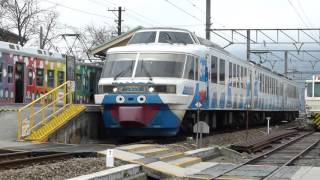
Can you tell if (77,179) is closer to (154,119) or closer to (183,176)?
(183,176)

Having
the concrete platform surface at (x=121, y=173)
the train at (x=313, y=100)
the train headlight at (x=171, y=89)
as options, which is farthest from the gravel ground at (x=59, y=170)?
the train at (x=313, y=100)

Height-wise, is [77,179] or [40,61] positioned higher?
[40,61]

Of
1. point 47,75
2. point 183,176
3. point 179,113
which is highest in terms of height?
point 47,75

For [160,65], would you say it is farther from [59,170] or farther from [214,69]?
[59,170]

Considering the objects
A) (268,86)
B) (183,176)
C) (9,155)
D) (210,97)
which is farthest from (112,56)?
(268,86)

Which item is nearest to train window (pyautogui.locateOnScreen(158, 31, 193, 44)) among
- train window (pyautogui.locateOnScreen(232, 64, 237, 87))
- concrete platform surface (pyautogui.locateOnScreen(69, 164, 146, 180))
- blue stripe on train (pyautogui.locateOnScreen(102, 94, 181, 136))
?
blue stripe on train (pyautogui.locateOnScreen(102, 94, 181, 136))

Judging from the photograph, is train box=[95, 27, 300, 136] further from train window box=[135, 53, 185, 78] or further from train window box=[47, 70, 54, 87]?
train window box=[47, 70, 54, 87]

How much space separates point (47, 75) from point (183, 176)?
1569cm

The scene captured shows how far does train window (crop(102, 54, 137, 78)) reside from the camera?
19.5m

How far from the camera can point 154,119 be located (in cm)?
1881

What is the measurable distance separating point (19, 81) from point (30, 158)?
1199 cm

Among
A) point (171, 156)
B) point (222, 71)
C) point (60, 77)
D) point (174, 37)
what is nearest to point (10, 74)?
point (60, 77)

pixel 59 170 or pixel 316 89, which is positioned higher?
pixel 316 89

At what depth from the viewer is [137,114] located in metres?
18.7
